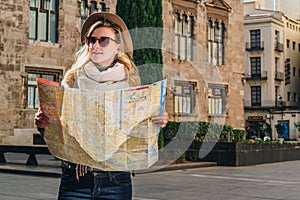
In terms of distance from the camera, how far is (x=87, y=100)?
2.80m

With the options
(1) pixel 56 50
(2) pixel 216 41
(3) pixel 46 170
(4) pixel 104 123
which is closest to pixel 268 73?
(2) pixel 216 41

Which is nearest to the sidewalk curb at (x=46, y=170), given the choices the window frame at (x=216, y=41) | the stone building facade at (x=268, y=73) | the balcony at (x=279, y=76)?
the window frame at (x=216, y=41)

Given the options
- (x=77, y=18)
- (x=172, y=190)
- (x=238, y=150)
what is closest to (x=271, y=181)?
(x=172, y=190)

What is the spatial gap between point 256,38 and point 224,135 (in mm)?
41755

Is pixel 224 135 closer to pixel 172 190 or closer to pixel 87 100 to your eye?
pixel 172 190

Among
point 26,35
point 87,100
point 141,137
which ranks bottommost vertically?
point 141,137

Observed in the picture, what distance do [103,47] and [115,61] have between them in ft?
0.36

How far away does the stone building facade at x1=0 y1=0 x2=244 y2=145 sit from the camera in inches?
929

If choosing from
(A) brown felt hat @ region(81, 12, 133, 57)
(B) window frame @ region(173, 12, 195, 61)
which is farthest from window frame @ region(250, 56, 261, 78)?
(A) brown felt hat @ region(81, 12, 133, 57)

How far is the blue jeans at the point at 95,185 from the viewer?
3.03 metres

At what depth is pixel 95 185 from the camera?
10.0 ft

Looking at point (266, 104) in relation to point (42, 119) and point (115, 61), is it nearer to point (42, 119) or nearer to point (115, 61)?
point (115, 61)

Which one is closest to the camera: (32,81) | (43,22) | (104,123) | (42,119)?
(104,123)

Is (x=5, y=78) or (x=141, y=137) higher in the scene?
(x=5, y=78)
